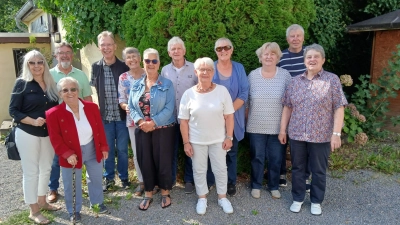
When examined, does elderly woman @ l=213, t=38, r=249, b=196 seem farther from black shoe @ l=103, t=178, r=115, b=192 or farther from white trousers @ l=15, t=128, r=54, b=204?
white trousers @ l=15, t=128, r=54, b=204

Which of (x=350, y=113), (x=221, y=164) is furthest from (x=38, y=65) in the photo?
(x=350, y=113)

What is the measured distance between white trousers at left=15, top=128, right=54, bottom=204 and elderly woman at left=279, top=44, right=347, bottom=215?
2.51 m

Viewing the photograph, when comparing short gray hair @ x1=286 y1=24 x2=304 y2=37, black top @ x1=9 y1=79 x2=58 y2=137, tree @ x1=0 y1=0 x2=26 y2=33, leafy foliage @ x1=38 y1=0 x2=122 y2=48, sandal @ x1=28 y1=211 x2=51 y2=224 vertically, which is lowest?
sandal @ x1=28 y1=211 x2=51 y2=224

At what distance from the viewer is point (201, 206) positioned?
3.70 metres

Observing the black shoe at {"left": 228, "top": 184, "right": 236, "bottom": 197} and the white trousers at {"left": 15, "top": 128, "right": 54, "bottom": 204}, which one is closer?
the white trousers at {"left": 15, "top": 128, "right": 54, "bottom": 204}

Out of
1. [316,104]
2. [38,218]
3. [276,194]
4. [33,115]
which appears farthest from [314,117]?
[38,218]

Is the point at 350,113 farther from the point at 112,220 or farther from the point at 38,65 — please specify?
the point at 38,65

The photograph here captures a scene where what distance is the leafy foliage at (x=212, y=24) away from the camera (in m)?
4.14

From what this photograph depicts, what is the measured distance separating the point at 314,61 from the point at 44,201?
3.21 meters

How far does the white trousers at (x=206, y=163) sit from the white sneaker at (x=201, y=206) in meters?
0.08

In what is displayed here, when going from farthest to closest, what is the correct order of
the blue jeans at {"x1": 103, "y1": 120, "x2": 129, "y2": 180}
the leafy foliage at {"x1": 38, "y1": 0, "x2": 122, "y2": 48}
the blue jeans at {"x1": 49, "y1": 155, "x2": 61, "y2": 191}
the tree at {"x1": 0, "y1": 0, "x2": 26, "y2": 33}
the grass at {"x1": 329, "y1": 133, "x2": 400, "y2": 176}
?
the tree at {"x1": 0, "y1": 0, "x2": 26, "y2": 33}
the leafy foliage at {"x1": 38, "y1": 0, "x2": 122, "y2": 48}
the grass at {"x1": 329, "y1": 133, "x2": 400, "y2": 176}
the blue jeans at {"x1": 103, "y1": 120, "x2": 129, "y2": 180}
the blue jeans at {"x1": 49, "y1": 155, "x2": 61, "y2": 191}

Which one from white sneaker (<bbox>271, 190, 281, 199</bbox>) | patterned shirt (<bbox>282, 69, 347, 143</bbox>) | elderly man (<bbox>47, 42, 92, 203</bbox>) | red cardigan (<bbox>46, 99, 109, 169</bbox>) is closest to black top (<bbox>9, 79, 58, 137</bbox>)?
red cardigan (<bbox>46, 99, 109, 169</bbox>)

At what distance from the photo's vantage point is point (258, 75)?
381 centimetres

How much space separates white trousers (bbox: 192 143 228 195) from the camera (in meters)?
3.60
